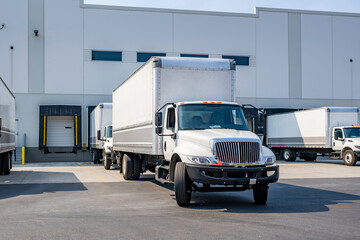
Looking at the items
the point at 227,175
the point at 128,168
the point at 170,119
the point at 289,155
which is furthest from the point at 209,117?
the point at 289,155

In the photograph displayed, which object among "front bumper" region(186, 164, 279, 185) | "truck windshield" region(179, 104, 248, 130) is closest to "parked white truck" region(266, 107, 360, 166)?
"truck windshield" region(179, 104, 248, 130)

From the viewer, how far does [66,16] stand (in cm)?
3347

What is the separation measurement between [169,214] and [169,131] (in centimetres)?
278

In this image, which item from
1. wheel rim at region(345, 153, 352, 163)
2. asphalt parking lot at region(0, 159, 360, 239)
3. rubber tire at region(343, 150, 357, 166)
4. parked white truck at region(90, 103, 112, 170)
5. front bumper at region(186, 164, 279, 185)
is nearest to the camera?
asphalt parking lot at region(0, 159, 360, 239)

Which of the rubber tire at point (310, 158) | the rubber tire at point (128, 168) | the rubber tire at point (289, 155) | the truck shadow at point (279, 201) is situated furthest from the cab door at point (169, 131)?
the rubber tire at point (289, 155)

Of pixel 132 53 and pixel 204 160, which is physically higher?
pixel 132 53

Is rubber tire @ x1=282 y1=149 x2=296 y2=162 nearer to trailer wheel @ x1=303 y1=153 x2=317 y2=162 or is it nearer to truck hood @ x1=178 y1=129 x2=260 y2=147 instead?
trailer wheel @ x1=303 y1=153 x2=317 y2=162

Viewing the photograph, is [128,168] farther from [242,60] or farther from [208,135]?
[242,60]

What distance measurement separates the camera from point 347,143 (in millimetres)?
26000

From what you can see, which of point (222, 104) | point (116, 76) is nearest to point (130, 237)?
point (222, 104)

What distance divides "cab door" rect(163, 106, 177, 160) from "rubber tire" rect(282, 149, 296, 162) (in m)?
22.3

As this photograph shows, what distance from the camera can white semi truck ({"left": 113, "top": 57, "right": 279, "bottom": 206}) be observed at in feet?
32.0

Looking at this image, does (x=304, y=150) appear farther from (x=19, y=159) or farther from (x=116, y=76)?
(x=19, y=159)

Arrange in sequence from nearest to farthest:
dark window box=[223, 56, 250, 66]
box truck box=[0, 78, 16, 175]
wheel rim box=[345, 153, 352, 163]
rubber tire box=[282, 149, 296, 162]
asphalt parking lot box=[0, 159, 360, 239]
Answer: asphalt parking lot box=[0, 159, 360, 239]
box truck box=[0, 78, 16, 175]
wheel rim box=[345, 153, 352, 163]
rubber tire box=[282, 149, 296, 162]
dark window box=[223, 56, 250, 66]
